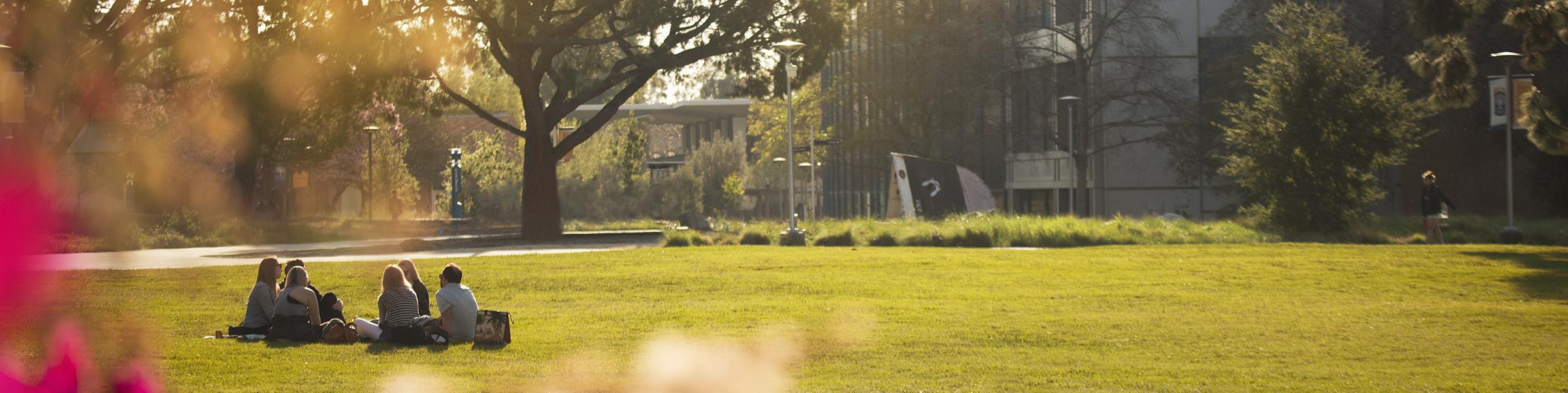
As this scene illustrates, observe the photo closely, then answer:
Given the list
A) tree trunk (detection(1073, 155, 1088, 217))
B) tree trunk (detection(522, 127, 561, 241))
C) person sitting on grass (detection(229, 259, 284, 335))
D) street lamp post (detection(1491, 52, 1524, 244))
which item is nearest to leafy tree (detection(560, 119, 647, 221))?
tree trunk (detection(1073, 155, 1088, 217))

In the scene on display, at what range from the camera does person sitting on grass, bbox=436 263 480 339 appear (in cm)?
1392

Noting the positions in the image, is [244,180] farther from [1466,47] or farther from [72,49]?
[1466,47]

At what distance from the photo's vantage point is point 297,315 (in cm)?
1443

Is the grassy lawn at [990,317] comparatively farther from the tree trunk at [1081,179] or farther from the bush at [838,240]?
the tree trunk at [1081,179]

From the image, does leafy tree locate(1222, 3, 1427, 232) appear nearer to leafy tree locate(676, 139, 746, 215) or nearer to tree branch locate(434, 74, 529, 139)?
tree branch locate(434, 74, 529, 139)

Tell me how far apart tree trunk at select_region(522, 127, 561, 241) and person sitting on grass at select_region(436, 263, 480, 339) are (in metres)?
25.6

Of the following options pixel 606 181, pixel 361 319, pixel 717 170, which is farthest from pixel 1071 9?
pixel 361 319

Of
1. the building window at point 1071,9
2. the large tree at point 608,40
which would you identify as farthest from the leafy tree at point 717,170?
the large tree at point 608,40

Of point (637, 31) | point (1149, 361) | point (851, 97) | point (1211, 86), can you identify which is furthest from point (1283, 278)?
point (851, 97)

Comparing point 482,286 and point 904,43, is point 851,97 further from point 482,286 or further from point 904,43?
point 482,286

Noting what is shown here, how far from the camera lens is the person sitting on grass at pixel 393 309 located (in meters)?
14.1

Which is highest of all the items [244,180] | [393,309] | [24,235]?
[244,180]

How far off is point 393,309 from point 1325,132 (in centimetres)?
2417

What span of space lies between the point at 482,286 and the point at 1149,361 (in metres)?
11.6
